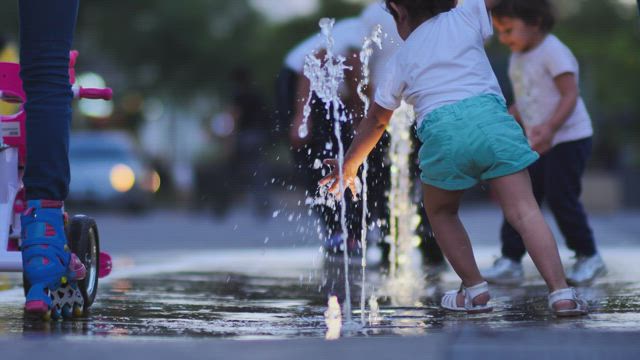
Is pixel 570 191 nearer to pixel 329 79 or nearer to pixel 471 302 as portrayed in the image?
pixel 329 79

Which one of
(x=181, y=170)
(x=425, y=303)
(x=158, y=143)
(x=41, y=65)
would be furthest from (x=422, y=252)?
(x=158, y=143)

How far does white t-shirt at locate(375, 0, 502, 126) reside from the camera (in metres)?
4.68

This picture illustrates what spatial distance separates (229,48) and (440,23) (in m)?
38.6

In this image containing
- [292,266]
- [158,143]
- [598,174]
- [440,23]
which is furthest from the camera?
[158,143]

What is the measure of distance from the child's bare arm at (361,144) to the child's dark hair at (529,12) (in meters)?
2.10

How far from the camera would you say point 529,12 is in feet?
22.2

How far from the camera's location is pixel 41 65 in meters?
4.48

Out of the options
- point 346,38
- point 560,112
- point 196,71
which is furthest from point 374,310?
point 196,71

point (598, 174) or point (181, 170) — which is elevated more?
point (181, 170)

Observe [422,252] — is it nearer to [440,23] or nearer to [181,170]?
[440,23]

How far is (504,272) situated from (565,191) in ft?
1.81

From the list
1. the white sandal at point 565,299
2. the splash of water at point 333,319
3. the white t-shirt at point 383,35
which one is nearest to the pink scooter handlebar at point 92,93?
the splash of water at point 333,319

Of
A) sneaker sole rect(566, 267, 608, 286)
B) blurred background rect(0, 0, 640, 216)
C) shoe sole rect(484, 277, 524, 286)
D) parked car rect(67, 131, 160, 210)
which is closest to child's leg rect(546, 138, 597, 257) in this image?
sneaker sole rect(566, 267, 608, 286)

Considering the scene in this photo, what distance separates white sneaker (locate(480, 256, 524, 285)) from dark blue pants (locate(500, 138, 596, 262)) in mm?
60
